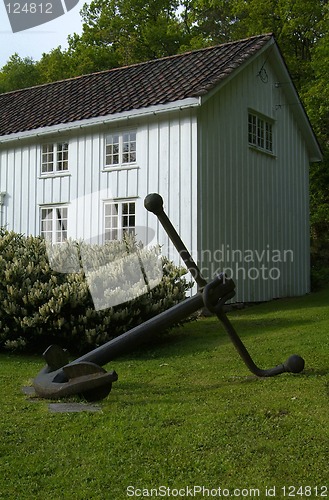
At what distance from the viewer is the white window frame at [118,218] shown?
1600cm

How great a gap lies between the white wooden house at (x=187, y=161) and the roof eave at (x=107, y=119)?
0.03 meters

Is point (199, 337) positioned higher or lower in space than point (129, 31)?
lower

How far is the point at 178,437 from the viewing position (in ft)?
17.0

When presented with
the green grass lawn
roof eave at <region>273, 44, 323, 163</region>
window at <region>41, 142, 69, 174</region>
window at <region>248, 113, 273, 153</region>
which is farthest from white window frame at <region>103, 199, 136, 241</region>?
the green grass lawn

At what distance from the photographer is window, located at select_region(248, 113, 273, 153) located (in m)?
17.4

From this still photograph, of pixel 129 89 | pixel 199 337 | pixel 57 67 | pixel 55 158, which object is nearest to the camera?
pixel 199 337

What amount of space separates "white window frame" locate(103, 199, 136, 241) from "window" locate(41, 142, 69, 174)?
6.30ft

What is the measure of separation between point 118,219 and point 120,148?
5.77 ft

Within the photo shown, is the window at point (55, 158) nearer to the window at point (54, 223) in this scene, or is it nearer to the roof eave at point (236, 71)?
the window at point (54, 223)

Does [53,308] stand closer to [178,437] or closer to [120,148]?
[178,437]

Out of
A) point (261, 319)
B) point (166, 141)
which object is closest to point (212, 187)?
point (166, 141)

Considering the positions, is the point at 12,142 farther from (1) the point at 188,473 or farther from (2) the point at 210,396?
(1) the point at 188,473

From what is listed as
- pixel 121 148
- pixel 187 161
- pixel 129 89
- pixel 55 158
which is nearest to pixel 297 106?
pixel 129 89

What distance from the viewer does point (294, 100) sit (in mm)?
18875
